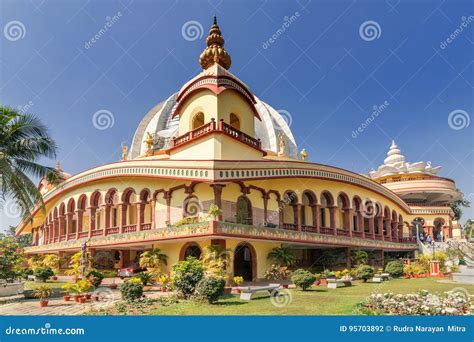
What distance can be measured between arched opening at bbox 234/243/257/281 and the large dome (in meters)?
13.4

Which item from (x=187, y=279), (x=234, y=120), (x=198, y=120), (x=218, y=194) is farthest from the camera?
(x=234, y=120)

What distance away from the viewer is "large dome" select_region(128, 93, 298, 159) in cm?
3297

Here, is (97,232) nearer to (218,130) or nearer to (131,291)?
(218,130)

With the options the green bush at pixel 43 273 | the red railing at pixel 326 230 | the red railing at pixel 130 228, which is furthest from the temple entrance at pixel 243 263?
the green bush at pixel 43 273

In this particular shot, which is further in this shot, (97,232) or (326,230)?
(326,230)

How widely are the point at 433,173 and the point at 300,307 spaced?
4166 cm

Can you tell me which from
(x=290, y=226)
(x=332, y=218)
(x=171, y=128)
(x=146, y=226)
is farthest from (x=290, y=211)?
(x=171, y=128)

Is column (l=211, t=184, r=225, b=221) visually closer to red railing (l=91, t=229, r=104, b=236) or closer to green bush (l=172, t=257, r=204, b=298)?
green bush (l=172, t=257, r=204, b=298)

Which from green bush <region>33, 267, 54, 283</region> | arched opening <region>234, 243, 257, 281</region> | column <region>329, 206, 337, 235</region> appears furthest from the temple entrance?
A: green bush <region>33, 267, 54, 283</region>

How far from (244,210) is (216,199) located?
10.3 feet

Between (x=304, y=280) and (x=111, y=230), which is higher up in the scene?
(x=111, y=230)

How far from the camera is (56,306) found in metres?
13.8

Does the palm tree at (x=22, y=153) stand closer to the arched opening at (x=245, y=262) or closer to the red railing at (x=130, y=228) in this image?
the red railing at (x=130, y=228)

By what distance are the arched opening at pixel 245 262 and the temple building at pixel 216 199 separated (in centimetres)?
5
